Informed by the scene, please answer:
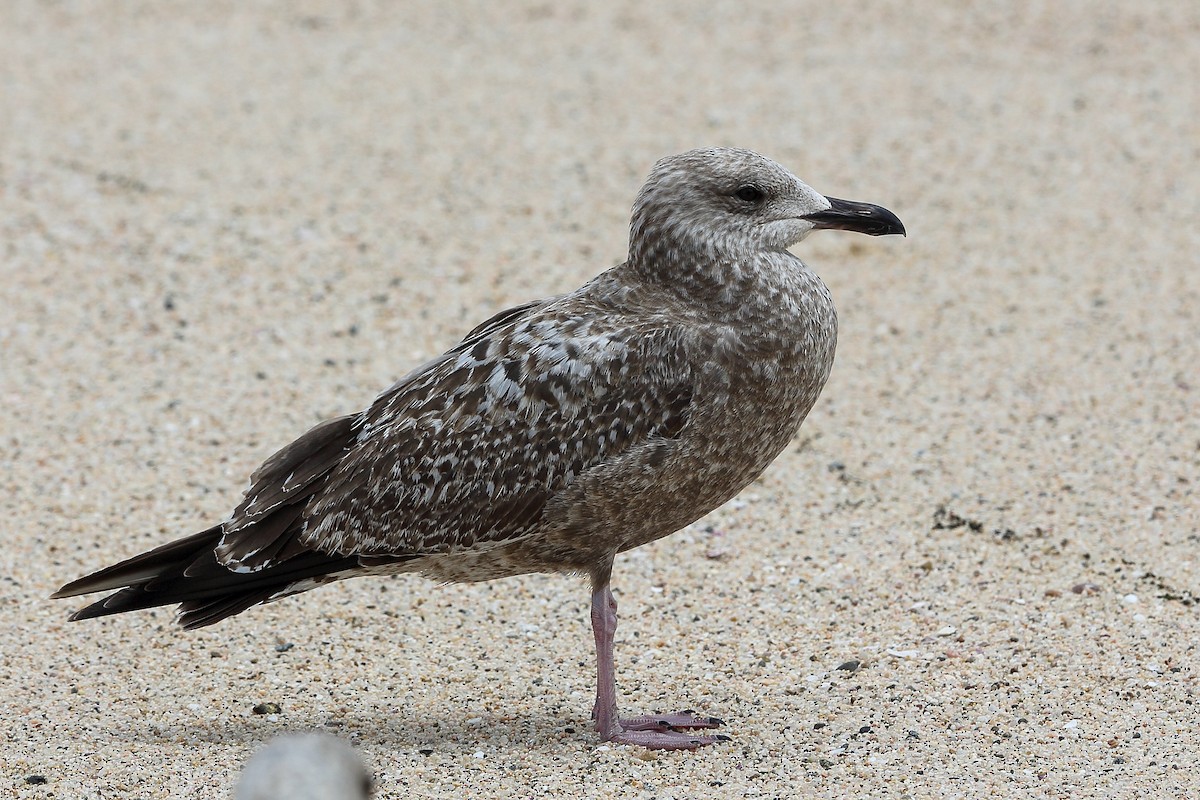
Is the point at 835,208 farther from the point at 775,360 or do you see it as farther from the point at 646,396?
the point at 646,396

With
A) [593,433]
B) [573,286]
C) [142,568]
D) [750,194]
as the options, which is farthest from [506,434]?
[573,286]

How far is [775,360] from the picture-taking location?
5.04 m

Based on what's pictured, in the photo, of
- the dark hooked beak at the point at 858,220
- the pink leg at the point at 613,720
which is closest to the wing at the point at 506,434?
the pink leg at the point at 613,720

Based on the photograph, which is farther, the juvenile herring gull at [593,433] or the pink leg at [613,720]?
the pink leg at [613,720]

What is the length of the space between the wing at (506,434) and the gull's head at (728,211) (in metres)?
0.37

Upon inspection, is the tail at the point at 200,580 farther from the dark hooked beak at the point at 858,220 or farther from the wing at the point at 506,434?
the dark hooked beak at the point at 858,220

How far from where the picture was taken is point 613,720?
5.24 meters

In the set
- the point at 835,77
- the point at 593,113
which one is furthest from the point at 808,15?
the point at 593,113

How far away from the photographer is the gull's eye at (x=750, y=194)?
5.23 metres

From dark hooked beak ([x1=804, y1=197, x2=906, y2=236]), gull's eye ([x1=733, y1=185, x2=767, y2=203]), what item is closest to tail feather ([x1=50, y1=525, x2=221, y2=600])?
gull's eye ([x1=733, y1=185, x2=767, y2=203])

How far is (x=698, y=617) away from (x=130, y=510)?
2610mm

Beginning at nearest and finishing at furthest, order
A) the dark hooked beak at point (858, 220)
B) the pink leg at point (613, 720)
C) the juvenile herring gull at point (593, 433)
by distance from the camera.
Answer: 1. the juvenile herring gull at point (593, 433)
2. the pink leg at point (613, 720)
3. the dark hooked beak at point (858, 220)

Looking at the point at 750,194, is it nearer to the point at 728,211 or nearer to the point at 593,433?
the point at 728,211

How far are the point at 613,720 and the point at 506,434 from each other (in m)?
1.04
